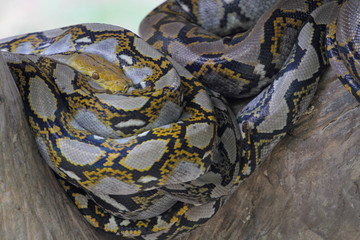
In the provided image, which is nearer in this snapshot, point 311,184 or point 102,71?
point 311,184

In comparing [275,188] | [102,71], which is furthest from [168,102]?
[275,188]

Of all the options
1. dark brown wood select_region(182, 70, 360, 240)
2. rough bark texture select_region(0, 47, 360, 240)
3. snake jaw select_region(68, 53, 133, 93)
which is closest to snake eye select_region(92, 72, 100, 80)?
snake jaw select_region(68, 53, 133, 93)

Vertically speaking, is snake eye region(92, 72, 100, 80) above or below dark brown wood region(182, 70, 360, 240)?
above

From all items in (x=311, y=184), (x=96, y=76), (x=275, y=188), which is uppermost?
(x=96, y=76)

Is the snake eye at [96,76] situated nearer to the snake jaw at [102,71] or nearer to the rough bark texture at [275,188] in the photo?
the snake jaw at [102,71]

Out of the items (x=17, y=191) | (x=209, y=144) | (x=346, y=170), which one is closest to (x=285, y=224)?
(x=346, y=170)

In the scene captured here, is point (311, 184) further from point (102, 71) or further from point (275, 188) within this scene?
point (102, 71)

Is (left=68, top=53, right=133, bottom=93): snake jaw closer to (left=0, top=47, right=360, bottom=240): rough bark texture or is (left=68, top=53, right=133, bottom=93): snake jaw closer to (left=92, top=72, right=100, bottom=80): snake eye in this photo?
(left=92, top=72, right=100, bottom=80): snake eye

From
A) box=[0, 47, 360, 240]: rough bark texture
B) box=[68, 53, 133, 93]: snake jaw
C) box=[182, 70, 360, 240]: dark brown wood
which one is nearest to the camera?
box=[0, 47, 360, 240]: rough bark texture
